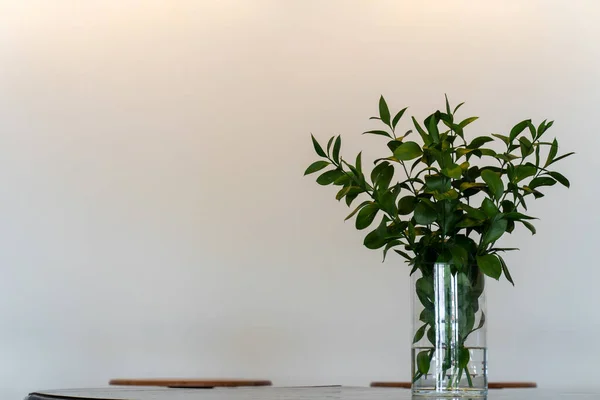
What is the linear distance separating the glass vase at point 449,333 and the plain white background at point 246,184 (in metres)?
2.18

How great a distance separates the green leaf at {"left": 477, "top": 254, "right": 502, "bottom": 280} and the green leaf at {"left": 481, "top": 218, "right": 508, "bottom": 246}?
30 mm

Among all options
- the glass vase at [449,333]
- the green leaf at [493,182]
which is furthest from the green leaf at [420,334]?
the green leaf at [493,182]

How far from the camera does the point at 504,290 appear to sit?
11.5 ft

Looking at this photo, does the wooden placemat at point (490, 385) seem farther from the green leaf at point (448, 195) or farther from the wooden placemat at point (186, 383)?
the green leaf at point (448, 195)

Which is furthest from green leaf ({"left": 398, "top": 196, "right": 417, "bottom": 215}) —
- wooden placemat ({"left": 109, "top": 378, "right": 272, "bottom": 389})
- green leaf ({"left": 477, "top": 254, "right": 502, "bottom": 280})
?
wooden placemat ({"left": 109, "top": 378, "right": 272, "bottom": 389})

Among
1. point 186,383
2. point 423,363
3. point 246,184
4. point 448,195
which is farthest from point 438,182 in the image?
point 246,184

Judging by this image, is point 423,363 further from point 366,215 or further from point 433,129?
point 433,129

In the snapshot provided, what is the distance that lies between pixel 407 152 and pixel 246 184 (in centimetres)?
227

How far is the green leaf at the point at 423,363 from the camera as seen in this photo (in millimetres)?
1296

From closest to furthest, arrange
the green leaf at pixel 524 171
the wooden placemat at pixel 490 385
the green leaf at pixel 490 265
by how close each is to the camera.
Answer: the green leaf at pixel 490 265
the green leaf at pixel 524 171
the wooden placemat at pixel 490 385

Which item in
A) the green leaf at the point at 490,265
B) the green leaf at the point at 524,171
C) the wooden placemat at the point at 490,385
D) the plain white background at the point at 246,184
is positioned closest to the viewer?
the green leaf at the point at 490,265

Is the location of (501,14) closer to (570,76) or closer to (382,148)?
(570,76)

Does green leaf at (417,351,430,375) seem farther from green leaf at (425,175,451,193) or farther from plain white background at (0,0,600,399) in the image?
plain white background at (0,0,600,399)

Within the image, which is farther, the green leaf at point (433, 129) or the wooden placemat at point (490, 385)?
the wooden placemat at point (490, 385)
